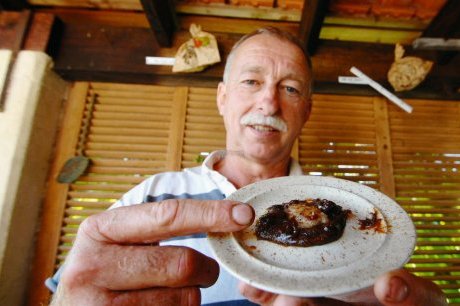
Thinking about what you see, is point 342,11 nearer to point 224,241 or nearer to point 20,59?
point 224,241

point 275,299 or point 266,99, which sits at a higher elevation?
point 266,99

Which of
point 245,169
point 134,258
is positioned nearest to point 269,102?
point 245,169

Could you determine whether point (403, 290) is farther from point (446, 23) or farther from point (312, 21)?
point (446, 23)

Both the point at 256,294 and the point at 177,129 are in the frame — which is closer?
the point at 256,294

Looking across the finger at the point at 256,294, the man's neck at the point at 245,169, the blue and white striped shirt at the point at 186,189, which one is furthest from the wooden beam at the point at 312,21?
the finger at the point at 256,294

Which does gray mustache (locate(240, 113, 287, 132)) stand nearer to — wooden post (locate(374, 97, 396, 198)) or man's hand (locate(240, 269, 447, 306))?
man's hand (locate(240, 269, 447, 306))

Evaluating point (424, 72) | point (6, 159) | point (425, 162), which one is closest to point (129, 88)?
point (6, 159)
